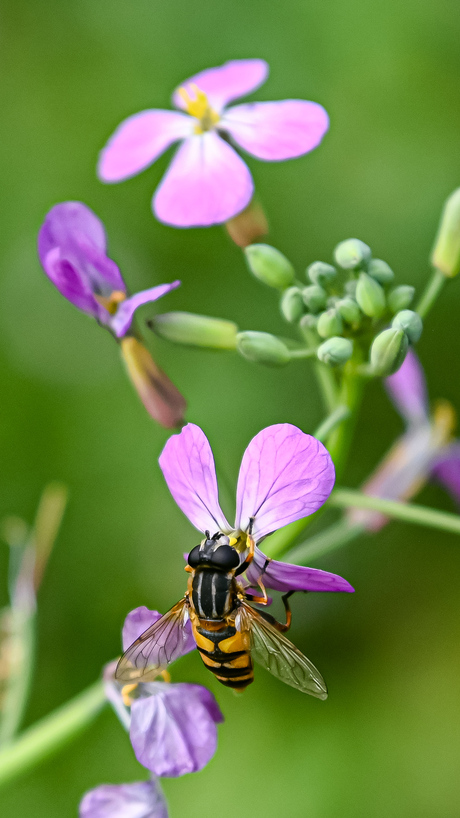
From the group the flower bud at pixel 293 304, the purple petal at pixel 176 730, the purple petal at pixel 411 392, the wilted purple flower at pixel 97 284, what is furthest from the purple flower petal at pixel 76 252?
the purple petal at pixel 411 392

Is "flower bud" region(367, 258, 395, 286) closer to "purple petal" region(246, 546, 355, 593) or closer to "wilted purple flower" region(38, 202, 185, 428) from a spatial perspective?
"wilted purple flower" region(38, 202, 185, 428)

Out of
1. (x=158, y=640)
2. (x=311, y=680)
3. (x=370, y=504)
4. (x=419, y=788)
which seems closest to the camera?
(x=311, y=680)

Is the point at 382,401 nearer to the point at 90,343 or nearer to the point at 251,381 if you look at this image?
the point at 251,381

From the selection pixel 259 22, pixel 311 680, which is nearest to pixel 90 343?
pixel 259 22

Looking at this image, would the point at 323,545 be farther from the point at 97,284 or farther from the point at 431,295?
the point at 97,284

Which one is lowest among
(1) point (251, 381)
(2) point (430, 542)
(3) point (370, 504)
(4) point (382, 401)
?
(2) point (430, 542)

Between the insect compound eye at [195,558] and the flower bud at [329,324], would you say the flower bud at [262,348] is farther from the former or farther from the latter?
the insect compound eye at [195,558]

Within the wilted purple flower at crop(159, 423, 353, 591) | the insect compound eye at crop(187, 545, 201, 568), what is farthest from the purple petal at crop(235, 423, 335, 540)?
the insect compound eye at crop(187, 545, 201, 568)

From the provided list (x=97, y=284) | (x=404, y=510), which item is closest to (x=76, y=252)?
(x=97, y=284)
